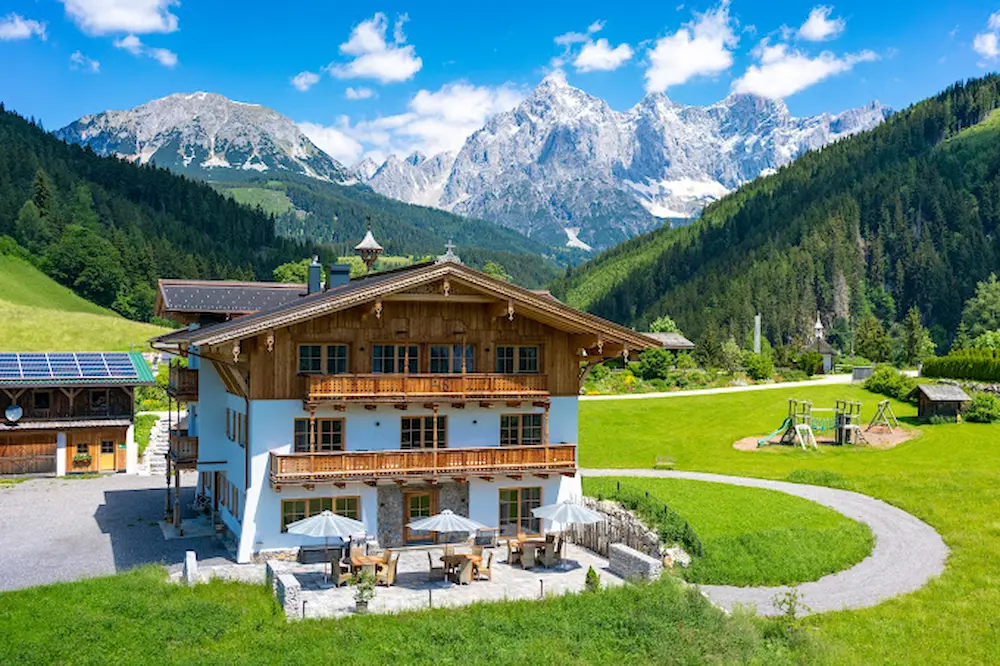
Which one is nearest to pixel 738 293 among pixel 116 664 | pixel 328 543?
pixel 328 543

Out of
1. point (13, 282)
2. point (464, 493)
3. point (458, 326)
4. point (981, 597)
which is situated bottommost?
point (981, 597)

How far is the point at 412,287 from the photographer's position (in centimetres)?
3028

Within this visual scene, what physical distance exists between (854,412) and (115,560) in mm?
48033

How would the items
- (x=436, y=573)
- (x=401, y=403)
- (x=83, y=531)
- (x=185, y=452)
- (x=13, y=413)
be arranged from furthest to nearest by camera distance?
(x=13, y=413), (x=185, y=452), (x=83, y=531), (x=401, y=403), (x=436, y=573)

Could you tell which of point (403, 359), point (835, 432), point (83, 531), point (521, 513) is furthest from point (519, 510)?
point (835, 432)

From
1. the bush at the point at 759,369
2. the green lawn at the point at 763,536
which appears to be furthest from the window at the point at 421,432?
the bush at the point at 759,369

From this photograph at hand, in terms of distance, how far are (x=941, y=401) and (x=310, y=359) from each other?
43.1 m

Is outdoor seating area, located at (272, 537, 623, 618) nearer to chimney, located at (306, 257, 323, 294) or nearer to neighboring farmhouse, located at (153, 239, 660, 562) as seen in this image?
neighboring farmhouse, located at (153, 239, 660, 562)

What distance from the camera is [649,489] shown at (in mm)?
38562

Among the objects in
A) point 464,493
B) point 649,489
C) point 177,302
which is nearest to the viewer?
point 464,493

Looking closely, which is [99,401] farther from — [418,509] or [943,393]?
[943,393]

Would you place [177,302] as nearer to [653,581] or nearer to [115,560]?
[115,560]

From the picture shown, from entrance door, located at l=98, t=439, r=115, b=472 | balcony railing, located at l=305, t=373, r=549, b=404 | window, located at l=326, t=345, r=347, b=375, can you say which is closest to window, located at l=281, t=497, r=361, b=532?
balcony railing, located at l=305, t=373, r=549, b=404

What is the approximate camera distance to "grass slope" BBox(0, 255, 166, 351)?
8350 centimetres
